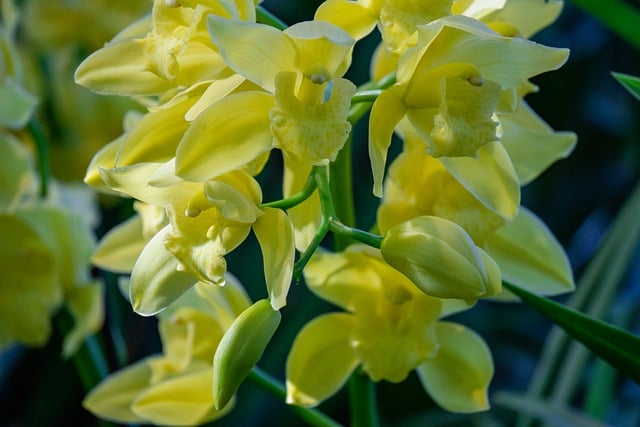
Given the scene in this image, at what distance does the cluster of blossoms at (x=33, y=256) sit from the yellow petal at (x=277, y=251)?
0.40 meters

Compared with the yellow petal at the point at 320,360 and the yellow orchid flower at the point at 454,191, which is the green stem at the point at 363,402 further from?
the yellow orchid flower at the point at 454,191

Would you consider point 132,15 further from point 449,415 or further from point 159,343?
point 449,415

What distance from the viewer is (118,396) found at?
0.90 metres

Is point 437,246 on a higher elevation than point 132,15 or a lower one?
higher

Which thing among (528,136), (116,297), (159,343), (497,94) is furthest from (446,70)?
(159,343)

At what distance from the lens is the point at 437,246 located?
24.0 inches

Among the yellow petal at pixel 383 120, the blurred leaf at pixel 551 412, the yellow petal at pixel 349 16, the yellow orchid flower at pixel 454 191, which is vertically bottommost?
the blurred leaf at pixel 551 412

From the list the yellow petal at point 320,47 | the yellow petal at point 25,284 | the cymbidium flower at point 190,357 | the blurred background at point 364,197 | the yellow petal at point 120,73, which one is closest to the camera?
the yellow petal at point 320,47

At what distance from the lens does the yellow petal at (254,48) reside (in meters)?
0.59

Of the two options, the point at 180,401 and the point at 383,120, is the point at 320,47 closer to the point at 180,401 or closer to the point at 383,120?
the point at 383,120

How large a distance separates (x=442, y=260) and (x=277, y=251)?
0.12 metres

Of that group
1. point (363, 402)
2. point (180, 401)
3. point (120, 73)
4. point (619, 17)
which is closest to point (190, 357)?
point (180, 401)

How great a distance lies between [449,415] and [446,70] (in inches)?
29.2

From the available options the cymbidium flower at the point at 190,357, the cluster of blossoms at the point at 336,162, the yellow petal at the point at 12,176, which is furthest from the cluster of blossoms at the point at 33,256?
the cluster of blossoms at the point at 336,162
